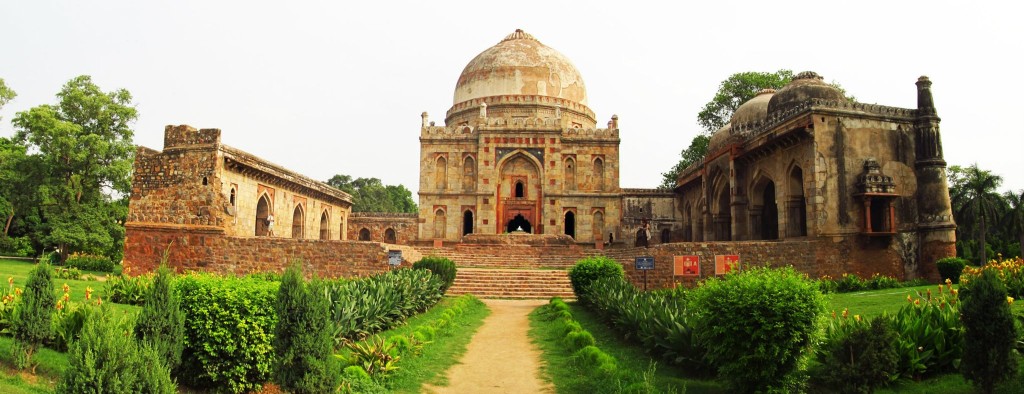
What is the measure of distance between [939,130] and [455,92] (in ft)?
82.5

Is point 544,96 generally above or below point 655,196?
above

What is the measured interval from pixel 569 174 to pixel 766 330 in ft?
91.2

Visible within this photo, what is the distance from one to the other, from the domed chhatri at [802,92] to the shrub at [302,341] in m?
20.1

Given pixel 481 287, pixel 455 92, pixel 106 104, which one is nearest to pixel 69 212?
pixel 106 104

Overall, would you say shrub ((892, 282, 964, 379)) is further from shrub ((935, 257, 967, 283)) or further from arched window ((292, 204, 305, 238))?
arched window ((292, 204, 305, 238))

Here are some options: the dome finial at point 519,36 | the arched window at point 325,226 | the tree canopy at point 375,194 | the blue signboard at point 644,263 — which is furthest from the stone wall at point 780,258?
the tree canopy at point 375,194

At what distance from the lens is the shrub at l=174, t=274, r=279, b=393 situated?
6480 millimetres

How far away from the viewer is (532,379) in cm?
831

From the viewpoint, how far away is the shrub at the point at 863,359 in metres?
6.33

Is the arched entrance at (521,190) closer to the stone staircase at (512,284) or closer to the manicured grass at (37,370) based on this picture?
the stone staircase at (512,284)

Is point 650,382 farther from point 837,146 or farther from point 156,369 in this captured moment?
point 837,146

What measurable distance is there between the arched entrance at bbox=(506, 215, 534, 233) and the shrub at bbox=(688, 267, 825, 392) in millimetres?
27042

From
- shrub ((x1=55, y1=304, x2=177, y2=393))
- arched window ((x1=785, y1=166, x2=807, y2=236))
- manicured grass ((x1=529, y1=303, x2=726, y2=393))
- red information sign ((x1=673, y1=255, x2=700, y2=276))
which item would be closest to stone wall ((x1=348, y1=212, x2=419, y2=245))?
red information sign ((x1=673, y1=255, x2=700, y2=276))

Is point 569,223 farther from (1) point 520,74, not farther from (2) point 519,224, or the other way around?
(1) point 520,74
